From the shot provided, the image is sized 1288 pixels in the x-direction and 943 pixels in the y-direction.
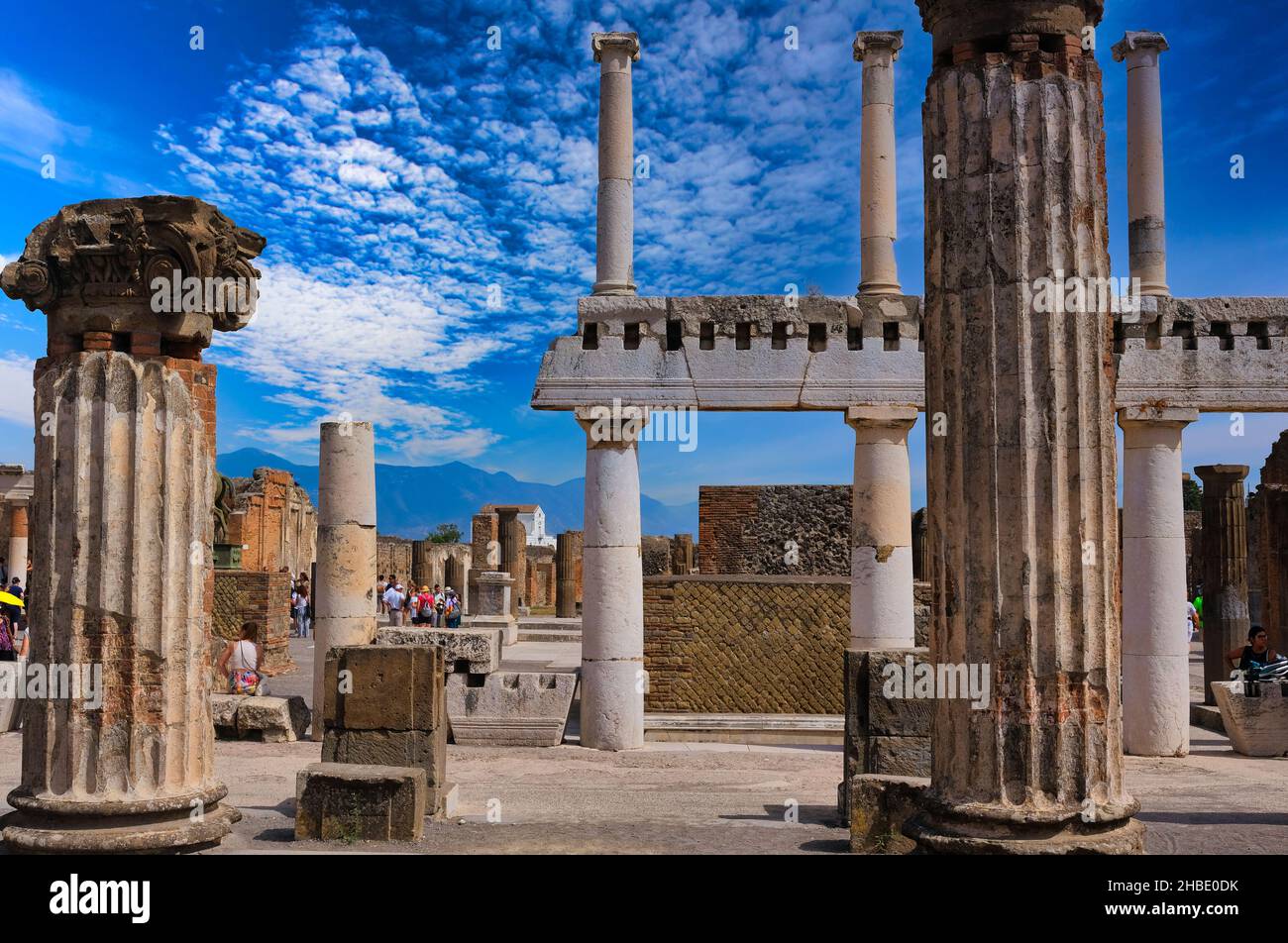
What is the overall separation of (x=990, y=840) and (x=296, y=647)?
78.0ft

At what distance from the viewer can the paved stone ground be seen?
771cm

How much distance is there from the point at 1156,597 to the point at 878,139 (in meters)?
Answer: 5.70

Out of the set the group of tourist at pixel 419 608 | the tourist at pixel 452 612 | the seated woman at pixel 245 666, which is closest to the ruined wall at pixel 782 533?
the tourist at pixel 452 612

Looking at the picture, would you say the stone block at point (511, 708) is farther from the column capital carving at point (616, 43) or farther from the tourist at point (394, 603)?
the tourist at point (394, 603)

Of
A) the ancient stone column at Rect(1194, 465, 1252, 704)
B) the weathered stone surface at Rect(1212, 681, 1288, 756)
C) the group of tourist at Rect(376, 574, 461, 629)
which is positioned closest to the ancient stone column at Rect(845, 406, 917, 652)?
the weathered stone surface at Rect(1212, 681, 1288, 756)

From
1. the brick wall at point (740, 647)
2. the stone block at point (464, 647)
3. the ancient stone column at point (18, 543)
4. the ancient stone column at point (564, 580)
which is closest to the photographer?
the stone block at point (464, 647)

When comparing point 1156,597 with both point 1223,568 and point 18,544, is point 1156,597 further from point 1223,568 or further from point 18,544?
point 18,544

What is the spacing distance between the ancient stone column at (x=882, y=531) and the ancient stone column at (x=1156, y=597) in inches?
89.0

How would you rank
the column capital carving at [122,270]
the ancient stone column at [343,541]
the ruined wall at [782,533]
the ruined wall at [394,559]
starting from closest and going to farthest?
the column capital carving at [122,270] → the ancient stone column at [343,541] → the ruined wall at [782,533] → the ruined wall at [394,559]

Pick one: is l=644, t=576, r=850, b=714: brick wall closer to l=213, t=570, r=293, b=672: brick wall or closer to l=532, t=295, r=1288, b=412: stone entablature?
l=532, t=295, r=1288, b=412: stone entablature

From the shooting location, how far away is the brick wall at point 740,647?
586 inches

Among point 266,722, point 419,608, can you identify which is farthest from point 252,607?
point 266,722

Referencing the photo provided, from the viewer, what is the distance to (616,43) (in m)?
12.7
